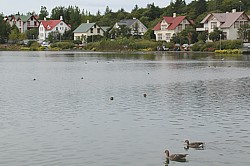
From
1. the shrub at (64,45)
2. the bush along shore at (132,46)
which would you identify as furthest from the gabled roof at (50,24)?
the shrub at (64,45)

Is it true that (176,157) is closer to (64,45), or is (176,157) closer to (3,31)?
(64,45)

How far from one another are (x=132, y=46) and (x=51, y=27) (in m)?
43.2

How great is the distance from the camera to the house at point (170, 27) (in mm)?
102812

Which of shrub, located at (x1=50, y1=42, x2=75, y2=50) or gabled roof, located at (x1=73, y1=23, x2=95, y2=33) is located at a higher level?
gabled roof, located at (x1=73, y1=23, x2=95, y2=33)

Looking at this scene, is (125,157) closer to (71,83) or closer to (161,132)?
(161,132)

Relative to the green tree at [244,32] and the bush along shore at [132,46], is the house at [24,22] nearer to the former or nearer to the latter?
the bush along shore at [132,46]

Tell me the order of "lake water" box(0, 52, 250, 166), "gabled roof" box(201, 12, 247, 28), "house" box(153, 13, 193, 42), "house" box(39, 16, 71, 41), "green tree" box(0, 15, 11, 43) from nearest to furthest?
"lake water" box(0, 52, 250, 166), "gabled roof" box(201, 12, 247, 28), "house" box(153, 13, 193, 42), "green tree" box(0, 15, 11, 43), "house" box(39, 16, 71, 41)

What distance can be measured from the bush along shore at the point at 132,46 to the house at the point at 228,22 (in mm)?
7273

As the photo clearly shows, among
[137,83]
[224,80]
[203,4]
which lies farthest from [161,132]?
[203,4]

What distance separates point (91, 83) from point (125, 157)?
19.6 m

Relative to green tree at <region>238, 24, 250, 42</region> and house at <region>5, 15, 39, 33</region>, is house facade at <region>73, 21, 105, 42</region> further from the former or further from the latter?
green tree at <region>238, 24, 250, 42</region>

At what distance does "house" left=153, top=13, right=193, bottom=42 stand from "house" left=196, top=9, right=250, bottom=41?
23.9 feet

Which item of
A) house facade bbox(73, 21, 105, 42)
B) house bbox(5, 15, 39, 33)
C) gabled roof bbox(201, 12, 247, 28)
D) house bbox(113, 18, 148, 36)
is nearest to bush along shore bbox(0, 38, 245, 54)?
house facade bbox(73, 21, 105, 42)

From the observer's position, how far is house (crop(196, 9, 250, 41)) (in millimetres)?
92188
